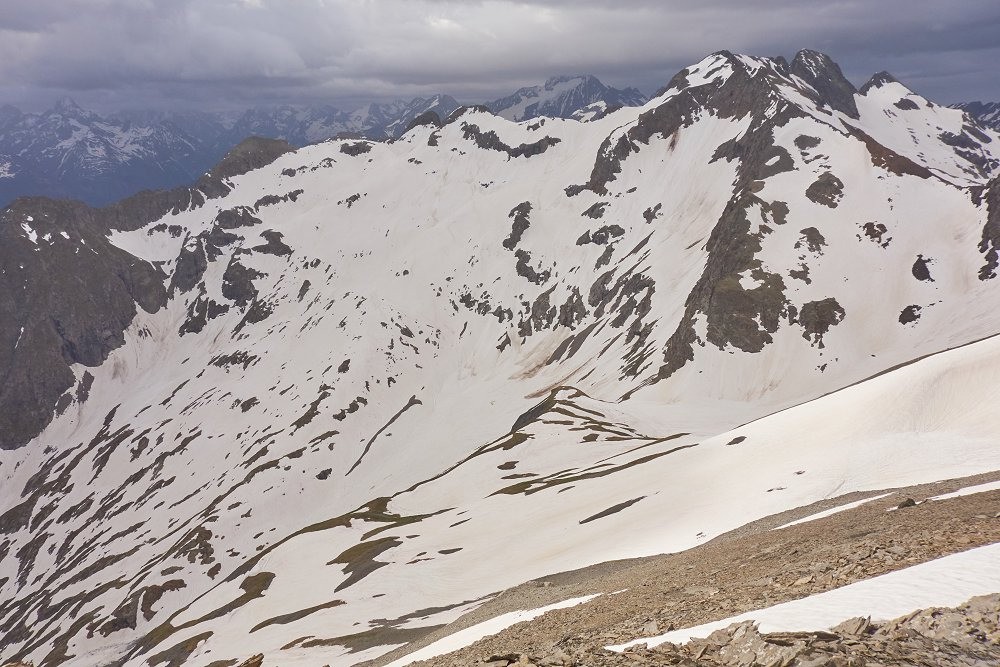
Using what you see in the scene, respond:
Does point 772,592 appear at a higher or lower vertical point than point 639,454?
higher

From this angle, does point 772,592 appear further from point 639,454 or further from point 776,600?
point 639,454

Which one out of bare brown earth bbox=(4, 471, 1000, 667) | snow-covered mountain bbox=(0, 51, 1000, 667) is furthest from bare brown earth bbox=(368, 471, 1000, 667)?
snow-covered mountain bbox=(0, 51, 1000, 667)

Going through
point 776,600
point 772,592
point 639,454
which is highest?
point 776,600

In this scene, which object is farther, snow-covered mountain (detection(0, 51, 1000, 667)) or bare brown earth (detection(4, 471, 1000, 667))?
snow-covered mountain (detection(0, 51, 1000, 667))

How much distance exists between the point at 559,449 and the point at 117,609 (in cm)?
11192

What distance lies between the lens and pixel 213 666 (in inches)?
2077

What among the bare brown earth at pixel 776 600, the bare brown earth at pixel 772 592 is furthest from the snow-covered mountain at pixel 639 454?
the bare brown earth at pixel 772 592

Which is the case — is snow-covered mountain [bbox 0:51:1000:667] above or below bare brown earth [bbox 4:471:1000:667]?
below

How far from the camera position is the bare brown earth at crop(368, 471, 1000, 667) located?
10.8 meters

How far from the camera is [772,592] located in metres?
16.9

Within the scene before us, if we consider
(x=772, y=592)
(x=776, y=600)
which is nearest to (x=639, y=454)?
(x=772, y=592)

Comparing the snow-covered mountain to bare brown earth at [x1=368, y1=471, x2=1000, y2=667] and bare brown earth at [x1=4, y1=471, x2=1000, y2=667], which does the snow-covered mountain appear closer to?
bare brown earth at [x1=4, y1=471, x2=1000, y2=667]

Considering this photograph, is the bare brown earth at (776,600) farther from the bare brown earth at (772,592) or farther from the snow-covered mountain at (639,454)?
the snow-covered mountain at (639,454)

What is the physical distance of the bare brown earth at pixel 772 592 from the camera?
10.8 meters
